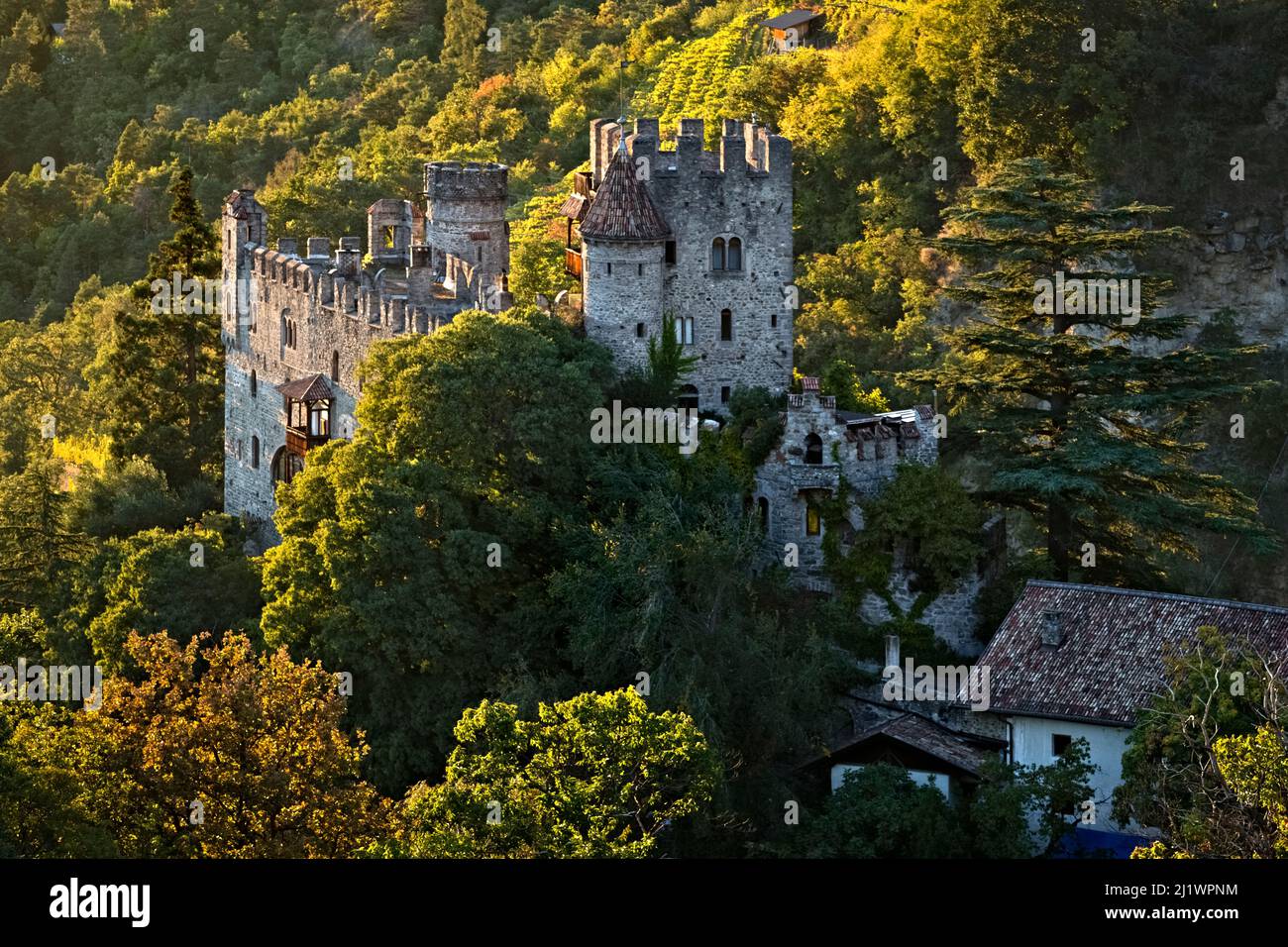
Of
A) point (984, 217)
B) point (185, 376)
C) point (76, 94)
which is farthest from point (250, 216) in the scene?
point (76, 94)

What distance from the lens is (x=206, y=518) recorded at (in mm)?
65812

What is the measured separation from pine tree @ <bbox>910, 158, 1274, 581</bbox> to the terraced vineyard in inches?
1139

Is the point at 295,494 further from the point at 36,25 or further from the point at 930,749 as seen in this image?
the point at 36,25

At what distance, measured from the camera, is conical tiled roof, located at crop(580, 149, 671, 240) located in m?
56.1

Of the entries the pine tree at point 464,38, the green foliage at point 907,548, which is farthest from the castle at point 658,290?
the pine tree at point 464,38

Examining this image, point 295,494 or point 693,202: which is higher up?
point 693,202

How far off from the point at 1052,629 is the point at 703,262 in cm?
1191

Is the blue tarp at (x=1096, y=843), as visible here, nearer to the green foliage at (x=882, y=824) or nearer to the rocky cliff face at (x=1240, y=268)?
the green foliage at (x=882, y=824)

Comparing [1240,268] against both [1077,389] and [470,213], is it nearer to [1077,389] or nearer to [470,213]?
[1077,389]

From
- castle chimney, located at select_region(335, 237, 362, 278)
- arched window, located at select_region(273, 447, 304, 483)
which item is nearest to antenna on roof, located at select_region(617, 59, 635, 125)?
castle chimney, located at select_region(335, 237, 362, 278)

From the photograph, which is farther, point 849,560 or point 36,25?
point 36,25

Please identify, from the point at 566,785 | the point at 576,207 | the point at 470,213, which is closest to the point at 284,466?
the point at 470,213

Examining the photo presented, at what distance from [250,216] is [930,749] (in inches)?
1124

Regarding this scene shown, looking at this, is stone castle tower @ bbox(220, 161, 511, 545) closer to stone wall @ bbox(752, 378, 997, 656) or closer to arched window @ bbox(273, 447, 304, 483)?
arched window @ bbox(273, 447, 304, 483)
